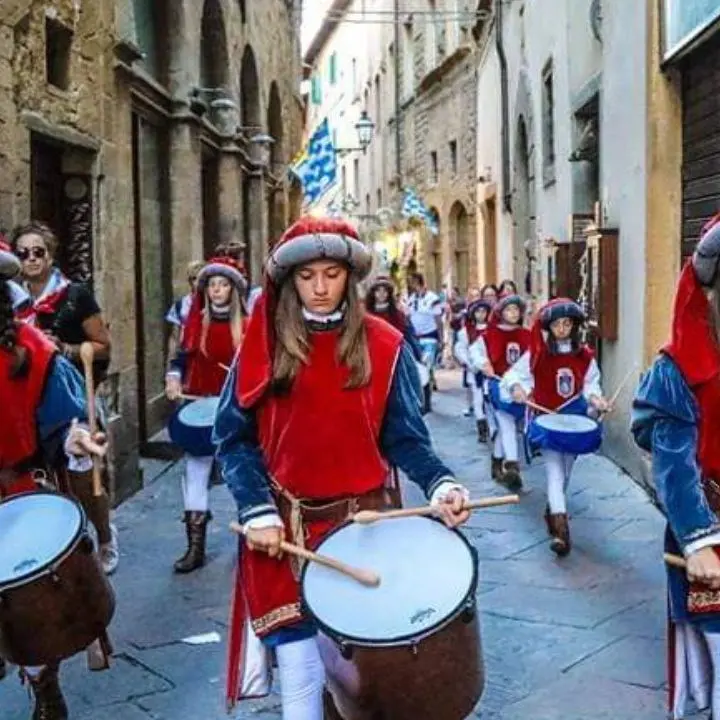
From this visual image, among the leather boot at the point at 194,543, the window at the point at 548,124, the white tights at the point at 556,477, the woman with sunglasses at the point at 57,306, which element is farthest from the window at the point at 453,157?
the woman with sunglasses at the point at 57,306

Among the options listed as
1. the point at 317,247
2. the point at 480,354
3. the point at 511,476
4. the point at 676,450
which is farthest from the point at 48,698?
the point at 480,354

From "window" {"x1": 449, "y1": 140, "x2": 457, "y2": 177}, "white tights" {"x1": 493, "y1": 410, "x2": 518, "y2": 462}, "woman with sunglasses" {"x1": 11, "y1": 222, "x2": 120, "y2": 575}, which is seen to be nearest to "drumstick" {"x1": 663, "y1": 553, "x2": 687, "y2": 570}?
"woman with sunglasses" {"x1": 11, "y1": 222, "x2": 120, "y2": 575}

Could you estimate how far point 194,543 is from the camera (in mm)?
6629

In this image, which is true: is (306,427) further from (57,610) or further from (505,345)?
(505,345)

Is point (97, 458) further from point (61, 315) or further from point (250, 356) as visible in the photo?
point (61, 315)

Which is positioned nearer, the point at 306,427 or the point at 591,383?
the point at 306,427

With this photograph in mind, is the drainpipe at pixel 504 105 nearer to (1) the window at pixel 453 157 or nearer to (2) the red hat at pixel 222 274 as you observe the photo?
(1) the window at pixel 453 157

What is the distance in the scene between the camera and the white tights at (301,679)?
323 cm

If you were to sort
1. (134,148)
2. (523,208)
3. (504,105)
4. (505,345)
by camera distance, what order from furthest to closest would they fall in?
(504,105) → (523,208) → (134,148) → (505,345)

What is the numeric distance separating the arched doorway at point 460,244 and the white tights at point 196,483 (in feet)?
67.8

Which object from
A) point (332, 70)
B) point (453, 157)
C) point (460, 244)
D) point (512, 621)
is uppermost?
point (332, 70)

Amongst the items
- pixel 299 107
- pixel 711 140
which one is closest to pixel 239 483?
pixel 711 140

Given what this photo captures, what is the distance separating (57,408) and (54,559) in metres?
0.62

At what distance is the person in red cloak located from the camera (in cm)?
312
